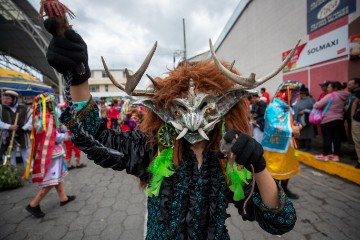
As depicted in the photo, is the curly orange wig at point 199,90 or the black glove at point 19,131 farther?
the black glove at point 19,131

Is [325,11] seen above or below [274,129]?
above

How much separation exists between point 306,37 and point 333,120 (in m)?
3.23

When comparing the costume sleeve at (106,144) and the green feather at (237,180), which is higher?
the costume sleeve at (106,144)

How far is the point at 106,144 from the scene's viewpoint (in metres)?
1.07

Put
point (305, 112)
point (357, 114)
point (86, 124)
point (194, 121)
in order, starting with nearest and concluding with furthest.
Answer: point (86, 124)
point (194, 121)
point (357, 114)
point (305, 112)

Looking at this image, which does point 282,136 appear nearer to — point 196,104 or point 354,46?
point 196,104

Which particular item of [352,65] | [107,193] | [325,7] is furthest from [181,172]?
[325,7]

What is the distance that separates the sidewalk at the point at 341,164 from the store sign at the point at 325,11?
341 centimetres

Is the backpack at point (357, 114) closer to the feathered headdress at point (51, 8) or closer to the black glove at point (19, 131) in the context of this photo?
the feathered headdress at point (51, 8)

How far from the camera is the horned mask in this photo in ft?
3.61

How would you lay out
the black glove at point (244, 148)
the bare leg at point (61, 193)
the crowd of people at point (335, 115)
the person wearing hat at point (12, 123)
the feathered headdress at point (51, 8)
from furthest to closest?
the person wearing hat at point (12, 123)
the crowd of people at point (335, 115)
the bare leg at point (61, 193)
the black glove at point (244, 148)
the feathered headdress at point (51, 8)

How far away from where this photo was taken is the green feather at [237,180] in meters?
1.15

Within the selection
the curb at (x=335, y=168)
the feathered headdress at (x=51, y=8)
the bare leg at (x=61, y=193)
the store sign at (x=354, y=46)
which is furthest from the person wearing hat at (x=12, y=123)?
the store sign at (x=354, y=46)

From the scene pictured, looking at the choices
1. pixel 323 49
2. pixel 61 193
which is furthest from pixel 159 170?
pixel 323 49
